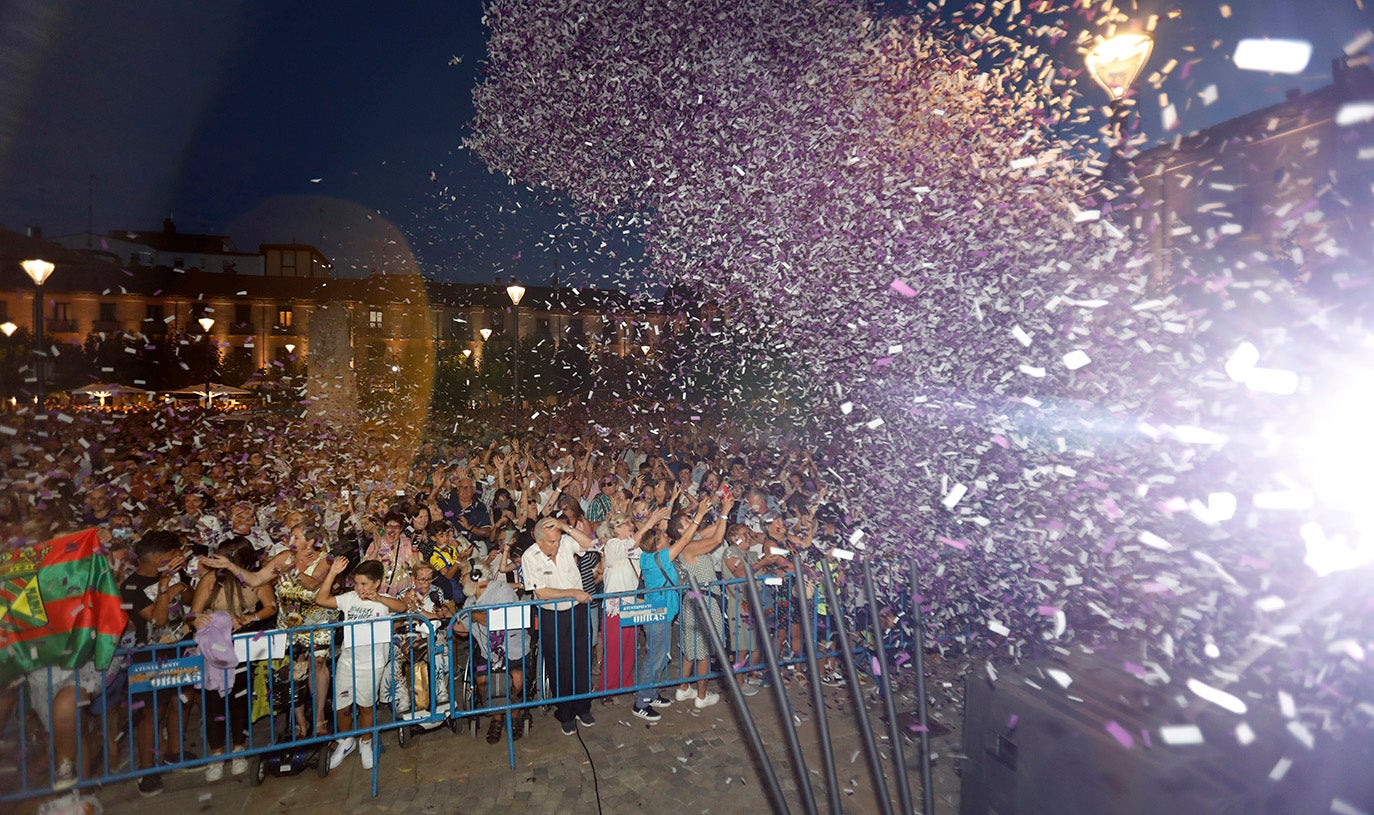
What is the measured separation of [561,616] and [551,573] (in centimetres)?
39

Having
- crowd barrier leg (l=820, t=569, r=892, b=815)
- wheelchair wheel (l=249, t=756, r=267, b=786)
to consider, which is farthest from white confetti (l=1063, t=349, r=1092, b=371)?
wheelchair wheel (l=249, t=756, r=267, b=786)

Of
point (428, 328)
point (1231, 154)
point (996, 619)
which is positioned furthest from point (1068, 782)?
point (428, 328)

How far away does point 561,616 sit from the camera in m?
6.09

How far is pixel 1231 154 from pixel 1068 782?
3480 centimetres

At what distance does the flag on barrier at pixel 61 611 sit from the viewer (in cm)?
473

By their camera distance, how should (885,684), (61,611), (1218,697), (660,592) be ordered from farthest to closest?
(660,592)
(61,611)
(1218,697)
(885,684)

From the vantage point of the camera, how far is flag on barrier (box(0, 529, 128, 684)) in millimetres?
4734

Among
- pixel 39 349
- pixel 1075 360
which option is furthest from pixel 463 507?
pixel 1075 360

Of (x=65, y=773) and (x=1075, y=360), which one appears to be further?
(x=1075, y=360)

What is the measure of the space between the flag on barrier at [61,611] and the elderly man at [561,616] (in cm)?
293

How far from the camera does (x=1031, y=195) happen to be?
808 cm

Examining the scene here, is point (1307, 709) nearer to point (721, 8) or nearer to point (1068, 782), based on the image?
point (1068, 782)

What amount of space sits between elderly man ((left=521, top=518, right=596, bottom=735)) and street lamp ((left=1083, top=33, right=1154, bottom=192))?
560 cm

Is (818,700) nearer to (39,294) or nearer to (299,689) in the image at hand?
(299,689)
